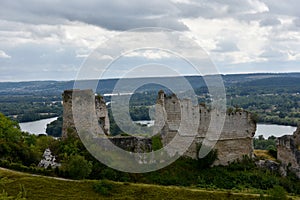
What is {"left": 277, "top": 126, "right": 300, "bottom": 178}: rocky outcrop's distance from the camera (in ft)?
98.0

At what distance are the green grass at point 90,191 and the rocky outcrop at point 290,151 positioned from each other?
6.19 metres

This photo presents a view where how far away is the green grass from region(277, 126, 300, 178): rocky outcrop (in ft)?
20.3

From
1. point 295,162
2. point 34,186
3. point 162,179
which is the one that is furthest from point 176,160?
point 34,186

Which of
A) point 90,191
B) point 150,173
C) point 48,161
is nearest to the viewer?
point 90,191

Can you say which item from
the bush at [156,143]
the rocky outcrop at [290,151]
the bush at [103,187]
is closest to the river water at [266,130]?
the rocky outcrop at [290,151]

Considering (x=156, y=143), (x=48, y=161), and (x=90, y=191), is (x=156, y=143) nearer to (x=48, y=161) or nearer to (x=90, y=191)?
(x=90, y=191)

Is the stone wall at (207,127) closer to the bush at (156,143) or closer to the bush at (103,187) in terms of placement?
the bush at (156,143)

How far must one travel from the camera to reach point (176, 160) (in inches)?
1200

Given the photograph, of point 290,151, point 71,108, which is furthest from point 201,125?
point 71,108

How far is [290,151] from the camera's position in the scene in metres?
30.3

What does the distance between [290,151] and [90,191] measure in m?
15.3

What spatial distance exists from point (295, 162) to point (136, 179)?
11.9 m

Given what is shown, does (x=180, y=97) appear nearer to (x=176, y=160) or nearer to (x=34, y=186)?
(x=176, y=160)

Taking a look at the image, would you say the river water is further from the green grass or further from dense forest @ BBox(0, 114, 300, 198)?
the green grass
